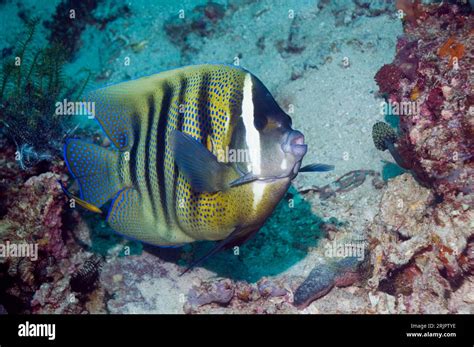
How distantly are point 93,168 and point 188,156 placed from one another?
0.79 metres

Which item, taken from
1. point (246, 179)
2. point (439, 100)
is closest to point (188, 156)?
point (246, 179)

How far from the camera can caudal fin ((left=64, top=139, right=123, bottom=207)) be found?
2.34 metres

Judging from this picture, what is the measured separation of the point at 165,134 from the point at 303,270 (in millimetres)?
2146

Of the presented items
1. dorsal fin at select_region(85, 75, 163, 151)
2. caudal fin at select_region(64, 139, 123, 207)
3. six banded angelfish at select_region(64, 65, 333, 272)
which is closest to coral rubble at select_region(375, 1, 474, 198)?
six banded angelfish at select_region(64, 65, 333, 272)

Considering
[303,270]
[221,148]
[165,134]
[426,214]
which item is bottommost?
[303,270]

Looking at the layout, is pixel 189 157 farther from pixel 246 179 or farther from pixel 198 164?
pixel 246 179

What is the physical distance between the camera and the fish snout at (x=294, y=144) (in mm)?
1818

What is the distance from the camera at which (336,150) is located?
15.1 feet

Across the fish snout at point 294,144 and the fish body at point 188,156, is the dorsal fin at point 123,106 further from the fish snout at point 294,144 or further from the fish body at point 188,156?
the fish snout at point 294,144

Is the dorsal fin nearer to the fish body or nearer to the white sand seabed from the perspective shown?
the fish body

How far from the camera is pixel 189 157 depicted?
6.38 ft
